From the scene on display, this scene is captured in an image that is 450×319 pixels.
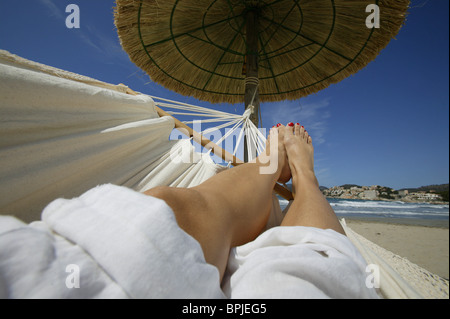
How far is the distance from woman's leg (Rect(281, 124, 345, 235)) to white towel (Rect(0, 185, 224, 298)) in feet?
1.08

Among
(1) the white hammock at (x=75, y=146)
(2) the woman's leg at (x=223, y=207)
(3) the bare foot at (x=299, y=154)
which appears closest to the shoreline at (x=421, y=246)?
(1) the white hammock at (x=75, y=146)

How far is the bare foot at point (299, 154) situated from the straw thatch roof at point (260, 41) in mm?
843

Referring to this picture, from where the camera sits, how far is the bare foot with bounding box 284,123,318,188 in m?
0.83

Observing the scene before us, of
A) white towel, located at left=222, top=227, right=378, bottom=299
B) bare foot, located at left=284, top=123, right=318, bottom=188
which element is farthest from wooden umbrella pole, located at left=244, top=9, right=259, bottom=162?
white towel, located at left=222, top=227, right=378, bottom=299

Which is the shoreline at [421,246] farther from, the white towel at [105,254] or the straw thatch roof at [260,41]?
the white towel at [105,254]

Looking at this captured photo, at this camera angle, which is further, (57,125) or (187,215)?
(57,125)

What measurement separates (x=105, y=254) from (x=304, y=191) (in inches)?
24.3

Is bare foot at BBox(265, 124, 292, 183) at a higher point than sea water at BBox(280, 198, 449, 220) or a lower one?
higher

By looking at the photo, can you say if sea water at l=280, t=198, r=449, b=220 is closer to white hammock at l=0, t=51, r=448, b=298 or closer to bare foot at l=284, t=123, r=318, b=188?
bare foot at l=284, t=123, r=318, b=188

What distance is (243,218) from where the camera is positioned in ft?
1.44

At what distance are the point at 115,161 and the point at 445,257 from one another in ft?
9.25
